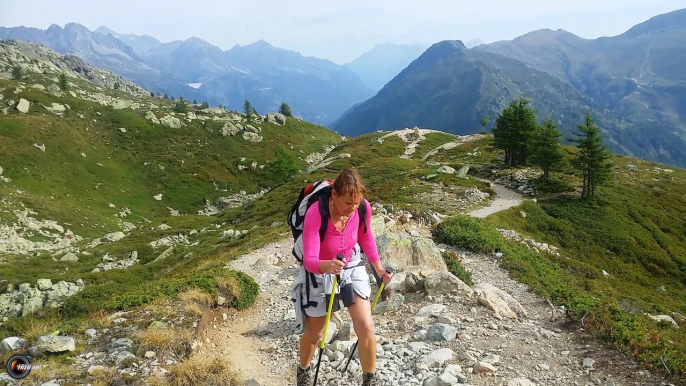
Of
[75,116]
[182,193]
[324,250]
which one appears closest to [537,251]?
[324,250]

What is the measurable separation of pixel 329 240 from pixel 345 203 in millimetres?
739

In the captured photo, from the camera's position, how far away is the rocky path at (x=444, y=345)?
800 centimetres

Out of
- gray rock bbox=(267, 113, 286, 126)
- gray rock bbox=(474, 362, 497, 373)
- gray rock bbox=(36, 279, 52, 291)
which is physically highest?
gray rock bbox=(267, 113, 286, 126)

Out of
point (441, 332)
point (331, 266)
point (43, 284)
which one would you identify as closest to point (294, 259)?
point (441, 332)

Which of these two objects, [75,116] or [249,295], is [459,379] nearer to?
[249,295]

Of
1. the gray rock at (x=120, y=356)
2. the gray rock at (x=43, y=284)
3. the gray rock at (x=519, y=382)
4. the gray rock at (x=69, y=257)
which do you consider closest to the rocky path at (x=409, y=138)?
the gray rock at (x=69, y=257)

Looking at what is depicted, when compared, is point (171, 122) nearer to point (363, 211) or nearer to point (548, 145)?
point (548, 145)

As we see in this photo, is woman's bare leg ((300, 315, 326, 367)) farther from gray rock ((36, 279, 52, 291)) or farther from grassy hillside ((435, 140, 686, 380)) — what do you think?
gray rock ((36, 279, 52, 291))

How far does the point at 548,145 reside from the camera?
55.1 meters

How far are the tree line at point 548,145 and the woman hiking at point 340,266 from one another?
166 feet

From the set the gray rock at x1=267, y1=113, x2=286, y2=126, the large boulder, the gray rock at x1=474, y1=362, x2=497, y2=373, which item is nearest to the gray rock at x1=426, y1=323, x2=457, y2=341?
the gray rock at x1=474, y1=362, x2=497, y2=373

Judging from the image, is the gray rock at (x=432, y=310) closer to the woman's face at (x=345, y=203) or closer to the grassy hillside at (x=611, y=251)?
the grassy hillside at (x=611, y=251)

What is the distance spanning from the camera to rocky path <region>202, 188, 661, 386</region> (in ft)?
26.2

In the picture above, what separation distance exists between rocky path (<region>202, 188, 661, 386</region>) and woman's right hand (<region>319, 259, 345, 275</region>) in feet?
11.8
